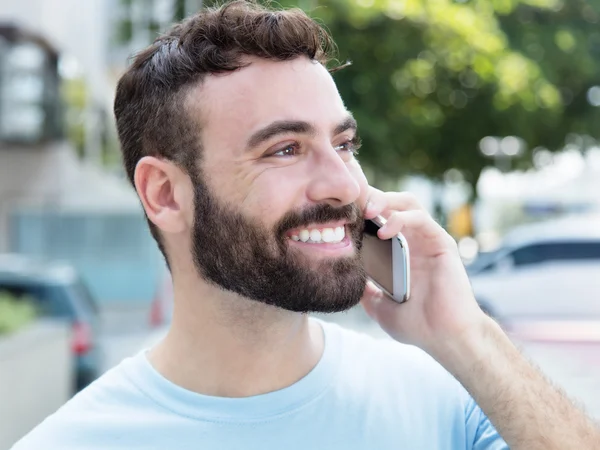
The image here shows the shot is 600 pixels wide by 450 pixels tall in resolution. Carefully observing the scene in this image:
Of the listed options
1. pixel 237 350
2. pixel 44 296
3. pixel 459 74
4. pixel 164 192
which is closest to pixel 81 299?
pixel 44 296

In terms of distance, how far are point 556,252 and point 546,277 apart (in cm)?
46

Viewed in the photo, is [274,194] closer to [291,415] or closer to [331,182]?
[331,182]

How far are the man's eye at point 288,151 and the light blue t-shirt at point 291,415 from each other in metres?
0.47

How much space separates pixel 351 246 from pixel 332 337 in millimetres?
290

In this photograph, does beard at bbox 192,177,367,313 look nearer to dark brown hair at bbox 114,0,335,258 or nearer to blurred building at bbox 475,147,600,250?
dark brown hair at bbox 114,0,335,258

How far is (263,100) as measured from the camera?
6.68 ft

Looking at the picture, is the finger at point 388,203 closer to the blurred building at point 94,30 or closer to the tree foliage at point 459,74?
the tree foliage at point 459,74

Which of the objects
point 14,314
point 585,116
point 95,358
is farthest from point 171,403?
point 585,116

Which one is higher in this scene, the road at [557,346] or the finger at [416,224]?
the finger at [416,224]

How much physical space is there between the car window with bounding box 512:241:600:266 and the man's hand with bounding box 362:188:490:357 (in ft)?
47.0

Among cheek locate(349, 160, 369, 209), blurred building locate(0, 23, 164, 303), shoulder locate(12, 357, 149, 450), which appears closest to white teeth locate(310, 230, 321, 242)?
cheek locate(349, 160, 369, 209)

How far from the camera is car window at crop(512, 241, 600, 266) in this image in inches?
623

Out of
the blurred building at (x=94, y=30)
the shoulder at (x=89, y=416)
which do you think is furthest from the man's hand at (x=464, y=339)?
the blurred building at (x=94, y=30)

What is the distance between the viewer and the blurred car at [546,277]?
Result: 1582 cm
